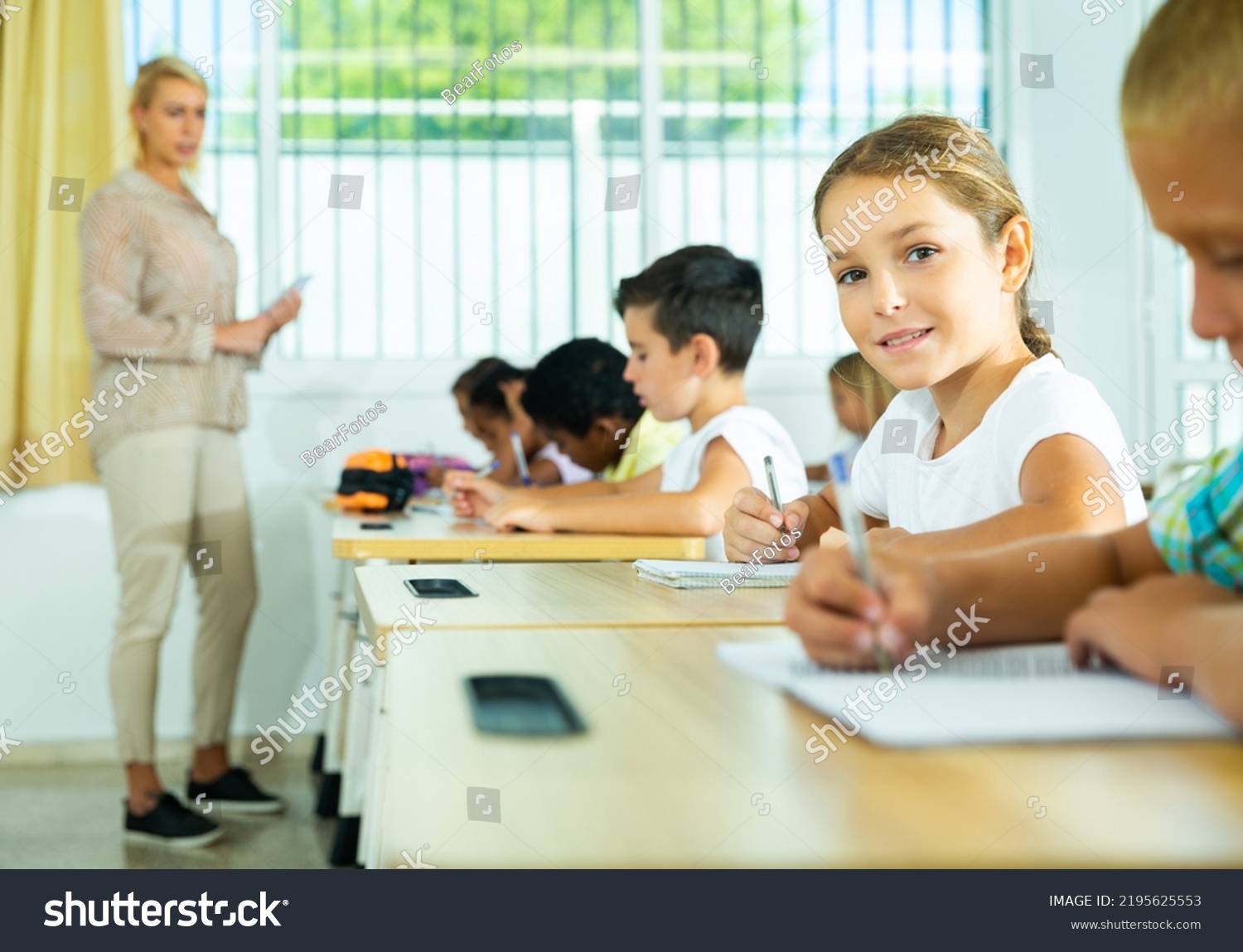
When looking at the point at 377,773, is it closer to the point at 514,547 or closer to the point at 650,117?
the point at 514,547

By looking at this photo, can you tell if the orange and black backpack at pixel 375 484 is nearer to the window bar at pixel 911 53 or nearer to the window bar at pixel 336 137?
the window bar at pixel 336 137

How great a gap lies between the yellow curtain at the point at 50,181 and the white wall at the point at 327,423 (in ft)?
0.86

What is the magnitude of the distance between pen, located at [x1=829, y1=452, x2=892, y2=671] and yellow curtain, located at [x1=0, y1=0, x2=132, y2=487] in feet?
9.50

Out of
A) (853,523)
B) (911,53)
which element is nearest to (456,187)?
(911,53)

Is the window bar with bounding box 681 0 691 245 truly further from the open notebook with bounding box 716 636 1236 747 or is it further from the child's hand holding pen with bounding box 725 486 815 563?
the open notebook with bounding box 716 636 1236 747

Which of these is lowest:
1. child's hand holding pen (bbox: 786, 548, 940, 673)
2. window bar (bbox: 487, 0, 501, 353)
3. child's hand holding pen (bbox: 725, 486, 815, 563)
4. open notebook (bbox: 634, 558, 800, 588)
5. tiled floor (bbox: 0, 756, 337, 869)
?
tiled floor (bbox: 0, 756, 337, 869)

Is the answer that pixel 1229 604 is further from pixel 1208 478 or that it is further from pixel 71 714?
pixel 71 714

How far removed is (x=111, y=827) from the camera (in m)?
2.59

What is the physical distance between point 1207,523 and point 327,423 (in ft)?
9.38

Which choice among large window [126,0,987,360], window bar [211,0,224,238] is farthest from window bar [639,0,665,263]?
window bar [211,0,224,238]

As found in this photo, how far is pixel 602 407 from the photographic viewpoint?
277 cm

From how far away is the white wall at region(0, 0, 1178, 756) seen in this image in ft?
10.3

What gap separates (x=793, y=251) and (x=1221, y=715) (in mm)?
3209

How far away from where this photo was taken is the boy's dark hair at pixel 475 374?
317cm
